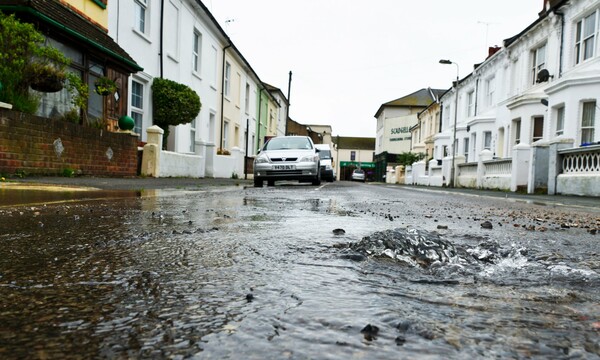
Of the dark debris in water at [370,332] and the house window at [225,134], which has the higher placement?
the house window at [225,134]

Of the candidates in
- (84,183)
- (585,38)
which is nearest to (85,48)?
(84,183)

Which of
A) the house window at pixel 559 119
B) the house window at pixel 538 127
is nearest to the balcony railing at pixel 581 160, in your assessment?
the house window at pixel 559 119

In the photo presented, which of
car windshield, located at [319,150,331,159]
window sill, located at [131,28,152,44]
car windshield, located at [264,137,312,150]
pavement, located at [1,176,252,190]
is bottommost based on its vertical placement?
pavement, located at [1,176,252,190]

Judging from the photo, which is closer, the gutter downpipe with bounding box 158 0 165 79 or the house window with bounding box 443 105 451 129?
the gutter downpipe with bounding box 158 0 165 79

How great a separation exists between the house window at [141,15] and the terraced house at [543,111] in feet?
45.1

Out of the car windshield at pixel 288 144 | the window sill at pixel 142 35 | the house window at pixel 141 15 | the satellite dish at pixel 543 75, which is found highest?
the house window at pixel 141 15

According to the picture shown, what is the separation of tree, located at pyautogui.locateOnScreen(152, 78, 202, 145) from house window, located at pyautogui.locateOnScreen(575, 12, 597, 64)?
14.8 metres

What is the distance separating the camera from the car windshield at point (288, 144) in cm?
1363

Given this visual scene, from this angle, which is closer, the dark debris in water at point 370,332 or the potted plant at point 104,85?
the dark debris in water at point 370,332

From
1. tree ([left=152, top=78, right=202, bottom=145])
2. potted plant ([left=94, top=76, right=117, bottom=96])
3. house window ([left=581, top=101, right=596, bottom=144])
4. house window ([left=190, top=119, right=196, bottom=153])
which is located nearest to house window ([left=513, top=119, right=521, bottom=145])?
house window ([left=581, top=101, right=596, bottom=144])

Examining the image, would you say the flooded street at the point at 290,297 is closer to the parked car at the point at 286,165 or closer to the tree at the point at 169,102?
the parked car at the point at 286,165

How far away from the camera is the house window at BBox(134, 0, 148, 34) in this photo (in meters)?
15.0

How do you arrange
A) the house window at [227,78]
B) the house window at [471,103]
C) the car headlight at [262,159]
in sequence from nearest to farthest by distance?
the car headlight at [262,159] < the house window at [227,78] < the house window at [471,103]

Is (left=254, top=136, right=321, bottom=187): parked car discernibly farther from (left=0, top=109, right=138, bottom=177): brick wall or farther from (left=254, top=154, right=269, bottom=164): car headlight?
(left=0, top=109, right=138, bottom=177): brick wall
